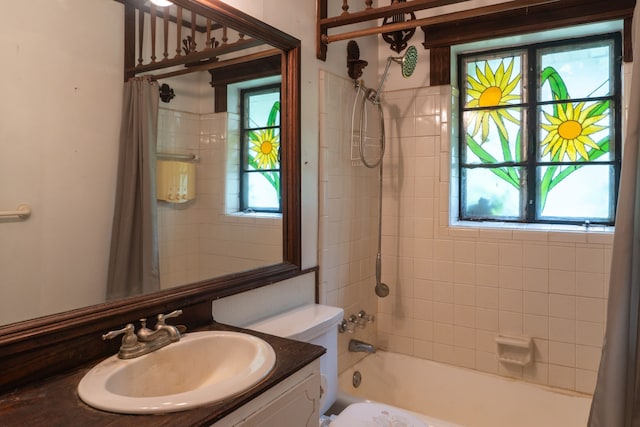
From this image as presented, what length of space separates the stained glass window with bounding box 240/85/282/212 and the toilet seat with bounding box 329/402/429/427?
2.92 feet

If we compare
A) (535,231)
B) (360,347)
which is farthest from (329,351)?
(535,231)

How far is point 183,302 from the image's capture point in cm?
133

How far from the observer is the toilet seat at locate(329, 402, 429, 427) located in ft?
5.15

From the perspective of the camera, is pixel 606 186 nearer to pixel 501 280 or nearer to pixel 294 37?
pixel 501 280

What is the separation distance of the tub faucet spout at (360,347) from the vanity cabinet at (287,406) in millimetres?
1072

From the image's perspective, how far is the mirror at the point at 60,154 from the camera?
1.03 meters

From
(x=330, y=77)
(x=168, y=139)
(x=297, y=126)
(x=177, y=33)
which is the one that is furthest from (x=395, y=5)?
(x=168, y=139)

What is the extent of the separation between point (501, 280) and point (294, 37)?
162cm

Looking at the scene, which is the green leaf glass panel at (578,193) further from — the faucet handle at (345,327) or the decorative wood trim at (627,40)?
the faucet handle at (345,327)

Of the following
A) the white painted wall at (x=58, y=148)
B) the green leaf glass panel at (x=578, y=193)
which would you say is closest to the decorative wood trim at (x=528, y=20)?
the green leaf glass panel at (x=578, y=193)

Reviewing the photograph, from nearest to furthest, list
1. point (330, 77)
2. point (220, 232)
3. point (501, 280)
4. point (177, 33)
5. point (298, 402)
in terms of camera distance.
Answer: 1. point (298, 402)
2. point (177, 33)
3. point (220, 232)
4. point (330, 77)
5. point (501, 280)

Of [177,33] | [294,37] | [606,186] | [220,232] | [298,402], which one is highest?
[294,37]

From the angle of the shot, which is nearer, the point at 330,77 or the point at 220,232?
the point at 220,232

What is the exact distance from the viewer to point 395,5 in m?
1.80
